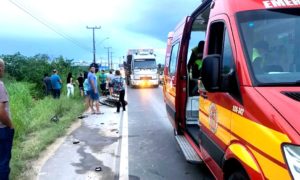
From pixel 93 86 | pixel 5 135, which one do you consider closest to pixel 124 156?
pixel 5 135

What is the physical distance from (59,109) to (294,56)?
11607 mm

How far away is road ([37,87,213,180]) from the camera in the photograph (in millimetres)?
6766

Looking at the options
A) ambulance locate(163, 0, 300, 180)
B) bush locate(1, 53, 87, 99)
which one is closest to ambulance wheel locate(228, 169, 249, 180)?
ambulance locate(163, 0, 300, 180)

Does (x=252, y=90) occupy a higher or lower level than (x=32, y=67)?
higher

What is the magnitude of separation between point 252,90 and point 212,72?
20.5 inches

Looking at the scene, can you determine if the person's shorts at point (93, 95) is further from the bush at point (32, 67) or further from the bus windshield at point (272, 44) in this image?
the bush at point (32, 67)

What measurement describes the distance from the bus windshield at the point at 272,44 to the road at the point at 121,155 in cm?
296

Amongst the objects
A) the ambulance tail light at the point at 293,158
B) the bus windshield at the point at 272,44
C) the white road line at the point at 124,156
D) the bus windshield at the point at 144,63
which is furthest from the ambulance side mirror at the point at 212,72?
the bus windshield at the point at 144,63

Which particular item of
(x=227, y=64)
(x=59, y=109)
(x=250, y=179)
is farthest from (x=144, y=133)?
(x=250, y=179)

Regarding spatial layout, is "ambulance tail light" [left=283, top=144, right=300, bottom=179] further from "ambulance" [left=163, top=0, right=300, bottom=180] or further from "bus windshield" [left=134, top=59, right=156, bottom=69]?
"bus windshield" [left=134, top=59, right=156, bottom=69]

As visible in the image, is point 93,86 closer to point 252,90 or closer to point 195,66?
point 195,66

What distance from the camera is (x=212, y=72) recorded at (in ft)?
13.0

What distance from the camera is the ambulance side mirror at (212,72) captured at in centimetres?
394

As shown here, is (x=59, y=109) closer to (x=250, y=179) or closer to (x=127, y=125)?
(x=127, y=125)
